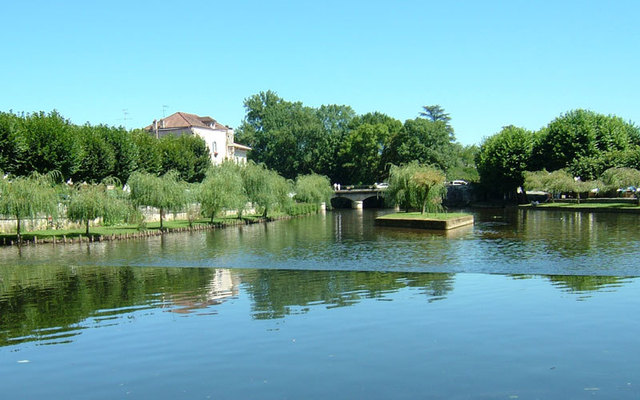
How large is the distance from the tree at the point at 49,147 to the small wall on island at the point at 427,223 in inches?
1131

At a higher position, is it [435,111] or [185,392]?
[435,111]

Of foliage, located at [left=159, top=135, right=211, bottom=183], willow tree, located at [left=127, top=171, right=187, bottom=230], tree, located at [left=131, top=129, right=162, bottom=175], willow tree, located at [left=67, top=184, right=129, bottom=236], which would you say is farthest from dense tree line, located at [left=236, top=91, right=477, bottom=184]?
willow tree, located at [left=67, top=184, right=129, bottom=236]

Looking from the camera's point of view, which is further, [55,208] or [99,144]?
[99,144]

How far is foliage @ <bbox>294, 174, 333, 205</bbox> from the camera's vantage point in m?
84.7

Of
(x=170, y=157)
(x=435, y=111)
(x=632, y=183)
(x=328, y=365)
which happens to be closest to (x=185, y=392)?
(x=328, y=365)

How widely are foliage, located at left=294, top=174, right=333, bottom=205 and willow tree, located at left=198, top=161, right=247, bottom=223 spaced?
24.8m

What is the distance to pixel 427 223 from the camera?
49.4m

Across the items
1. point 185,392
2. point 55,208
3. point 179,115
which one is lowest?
point 185,392

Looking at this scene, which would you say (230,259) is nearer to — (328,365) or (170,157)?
(328,365)

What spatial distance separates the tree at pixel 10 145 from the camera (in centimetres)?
4519

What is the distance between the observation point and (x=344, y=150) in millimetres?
113438

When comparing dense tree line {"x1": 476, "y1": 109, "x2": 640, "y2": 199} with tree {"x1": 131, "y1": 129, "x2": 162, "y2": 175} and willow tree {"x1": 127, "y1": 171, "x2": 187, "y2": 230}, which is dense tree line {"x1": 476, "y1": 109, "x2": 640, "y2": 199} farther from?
willow tree {"x1": 127, "y1": 171, "x2": 187, "y2": 230}

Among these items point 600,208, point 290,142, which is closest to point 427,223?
point 600,208

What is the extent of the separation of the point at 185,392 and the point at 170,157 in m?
64.6
